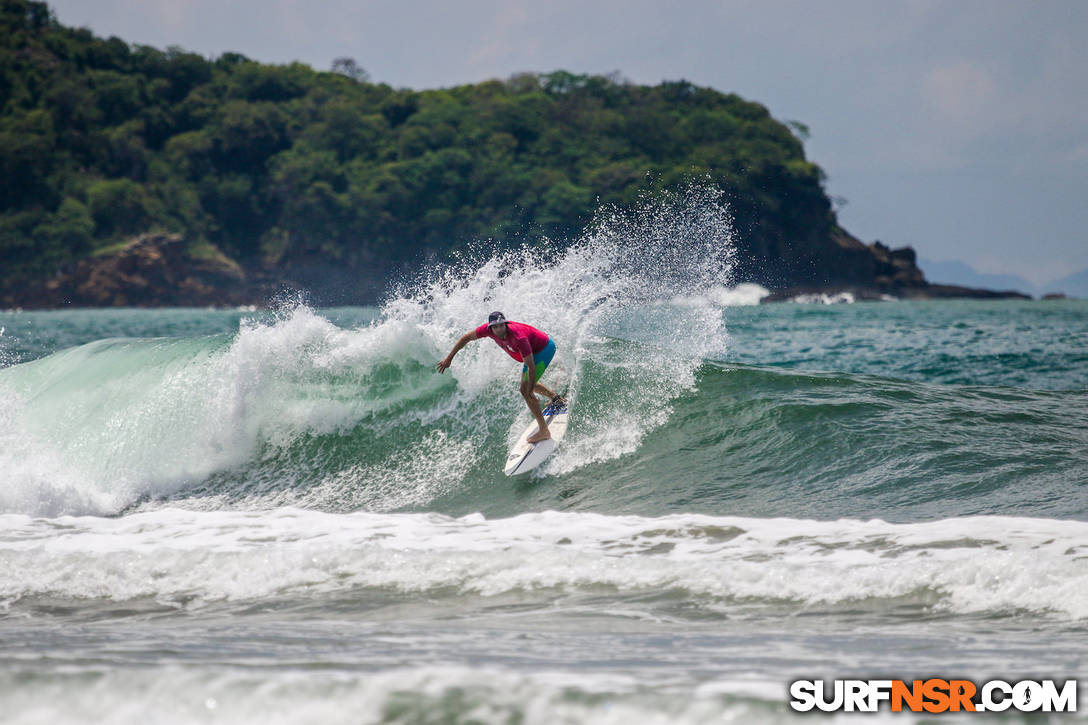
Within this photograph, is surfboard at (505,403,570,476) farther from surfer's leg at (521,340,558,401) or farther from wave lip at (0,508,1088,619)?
wave lip at (0,508,1088,619)

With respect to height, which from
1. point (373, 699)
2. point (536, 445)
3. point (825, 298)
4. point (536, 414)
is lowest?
point (373, 699)

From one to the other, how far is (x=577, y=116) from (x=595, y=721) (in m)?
102

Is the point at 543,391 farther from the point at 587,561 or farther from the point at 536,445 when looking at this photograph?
the point at 587,561

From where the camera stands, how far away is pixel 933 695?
3.98m

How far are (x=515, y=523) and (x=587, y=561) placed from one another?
5.06 ft

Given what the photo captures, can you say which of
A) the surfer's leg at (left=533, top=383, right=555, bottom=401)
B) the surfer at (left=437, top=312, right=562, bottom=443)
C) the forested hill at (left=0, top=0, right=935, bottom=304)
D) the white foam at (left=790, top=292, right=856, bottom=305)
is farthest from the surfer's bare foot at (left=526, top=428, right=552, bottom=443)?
the white foam at (left=790, top=292, right=856, bottom=305)

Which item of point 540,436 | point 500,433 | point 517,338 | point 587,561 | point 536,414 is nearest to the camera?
point 587,561

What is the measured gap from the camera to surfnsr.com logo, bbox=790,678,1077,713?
12.6 ft

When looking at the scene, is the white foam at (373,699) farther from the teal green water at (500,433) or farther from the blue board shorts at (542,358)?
the blue board shorts at (542,358)

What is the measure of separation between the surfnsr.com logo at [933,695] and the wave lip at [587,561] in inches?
66.2

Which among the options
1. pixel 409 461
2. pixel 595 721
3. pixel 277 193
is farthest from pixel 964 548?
pixel 277 193

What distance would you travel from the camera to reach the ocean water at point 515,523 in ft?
14.2

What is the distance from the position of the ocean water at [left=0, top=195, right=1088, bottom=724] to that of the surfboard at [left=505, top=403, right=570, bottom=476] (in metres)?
0.15

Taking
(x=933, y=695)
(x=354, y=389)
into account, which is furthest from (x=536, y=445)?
(x=933, y=695)
